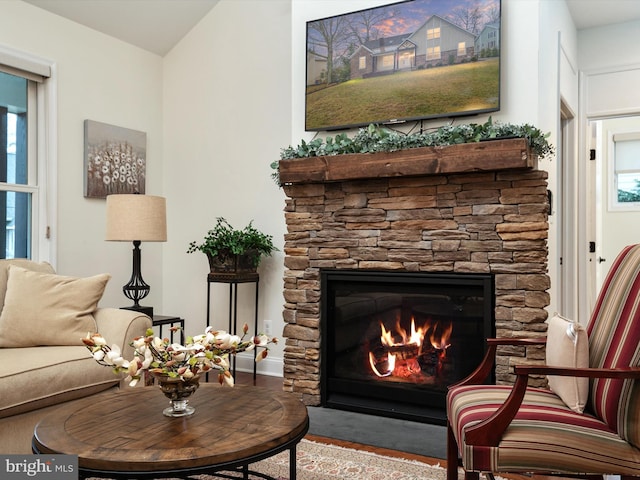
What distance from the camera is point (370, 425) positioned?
2.99 m

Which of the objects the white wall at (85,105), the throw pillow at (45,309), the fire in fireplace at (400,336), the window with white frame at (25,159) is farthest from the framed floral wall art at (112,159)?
the fire in fireplace at (400,336)

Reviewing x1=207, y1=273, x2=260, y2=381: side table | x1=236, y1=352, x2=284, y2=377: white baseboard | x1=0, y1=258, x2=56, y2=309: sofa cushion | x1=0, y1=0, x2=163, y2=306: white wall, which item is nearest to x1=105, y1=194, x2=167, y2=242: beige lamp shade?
x1=0, y1=258, x2=56, y2=309: sofa cushion

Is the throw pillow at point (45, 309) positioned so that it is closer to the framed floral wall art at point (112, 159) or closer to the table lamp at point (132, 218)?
the table lamp at point (132, 218)

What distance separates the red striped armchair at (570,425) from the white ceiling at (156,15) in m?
2.89

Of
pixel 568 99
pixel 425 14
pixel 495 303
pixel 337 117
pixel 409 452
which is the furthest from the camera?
pixel 568 99

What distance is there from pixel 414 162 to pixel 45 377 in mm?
2003

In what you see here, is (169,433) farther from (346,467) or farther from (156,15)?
(156,15)

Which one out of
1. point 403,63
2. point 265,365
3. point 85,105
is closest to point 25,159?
point 85,105

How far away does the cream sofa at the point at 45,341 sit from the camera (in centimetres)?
231

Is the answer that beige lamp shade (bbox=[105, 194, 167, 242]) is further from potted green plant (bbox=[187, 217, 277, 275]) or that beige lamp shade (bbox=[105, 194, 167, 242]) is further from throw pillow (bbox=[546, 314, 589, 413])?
throw pillow (bbox=[546, 314, 589, 413])

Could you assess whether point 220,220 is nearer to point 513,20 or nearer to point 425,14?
point 425,14

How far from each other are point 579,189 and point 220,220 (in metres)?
2.77

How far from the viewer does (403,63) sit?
123 inches

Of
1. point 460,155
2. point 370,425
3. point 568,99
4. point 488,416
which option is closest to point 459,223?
point 460,155
